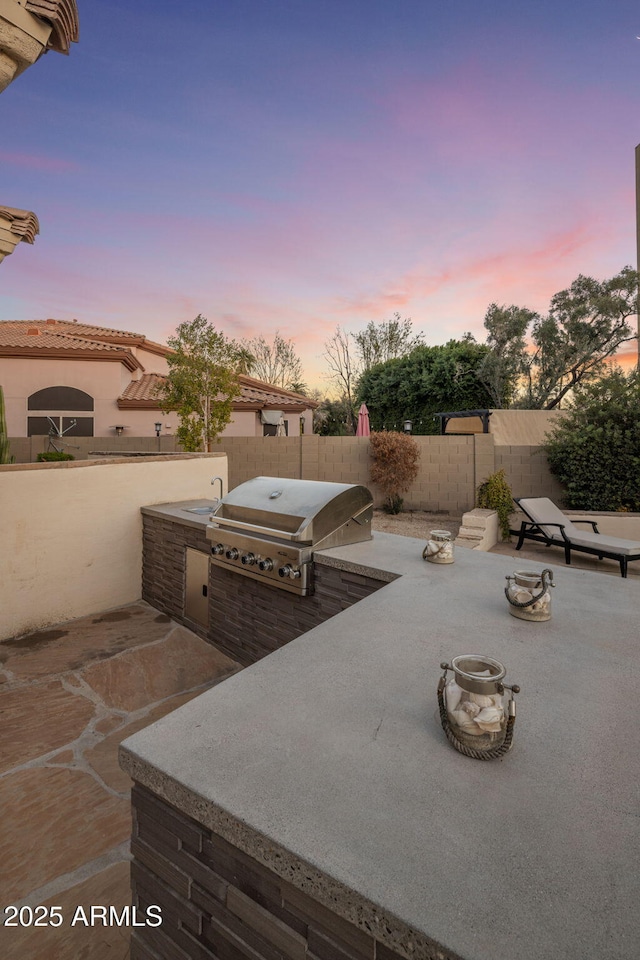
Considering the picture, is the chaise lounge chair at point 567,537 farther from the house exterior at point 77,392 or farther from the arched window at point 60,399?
the arched window at point 60,399

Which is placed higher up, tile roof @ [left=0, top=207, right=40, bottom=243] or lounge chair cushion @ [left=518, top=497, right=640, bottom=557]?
tile roof @ [left=0, top=207, right=40, bottom=243]

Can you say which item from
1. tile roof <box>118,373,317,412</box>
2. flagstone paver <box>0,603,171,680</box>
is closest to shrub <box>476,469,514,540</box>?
flagstone paver <box>0,603,171,680</box>

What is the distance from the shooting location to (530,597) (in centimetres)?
190

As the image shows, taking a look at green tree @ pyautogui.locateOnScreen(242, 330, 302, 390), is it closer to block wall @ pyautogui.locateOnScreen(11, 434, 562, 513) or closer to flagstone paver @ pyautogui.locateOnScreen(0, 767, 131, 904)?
block wall @ pyautogui.locateOnScreen(11, 434, 562, 513)

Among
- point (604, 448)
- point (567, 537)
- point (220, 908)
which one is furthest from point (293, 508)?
point (604, 448)

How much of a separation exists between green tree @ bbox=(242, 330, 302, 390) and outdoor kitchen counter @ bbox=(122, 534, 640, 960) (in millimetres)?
26558

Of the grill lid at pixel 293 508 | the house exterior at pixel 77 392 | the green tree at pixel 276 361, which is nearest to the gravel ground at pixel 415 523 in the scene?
the grill lid at pixel 293 508

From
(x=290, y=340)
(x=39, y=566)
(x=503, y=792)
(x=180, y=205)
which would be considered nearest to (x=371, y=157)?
(x=180, y=205)

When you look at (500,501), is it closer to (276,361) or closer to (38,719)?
(38,719)

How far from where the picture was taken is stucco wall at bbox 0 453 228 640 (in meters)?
3.86

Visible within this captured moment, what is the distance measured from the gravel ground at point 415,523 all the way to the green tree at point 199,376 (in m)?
4.87

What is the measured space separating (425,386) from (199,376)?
1167 cm

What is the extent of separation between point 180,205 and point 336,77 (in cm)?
391

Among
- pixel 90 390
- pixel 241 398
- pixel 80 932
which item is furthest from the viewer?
pixel 241 398
